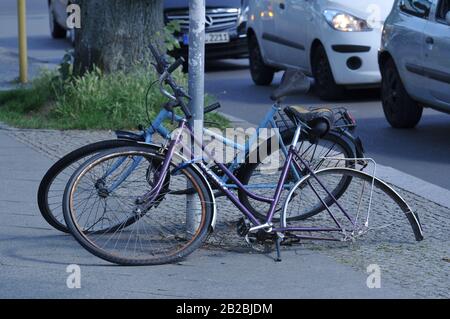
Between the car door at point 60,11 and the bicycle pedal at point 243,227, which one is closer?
the bicycle pedal at point 243,227

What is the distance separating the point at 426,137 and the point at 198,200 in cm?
512

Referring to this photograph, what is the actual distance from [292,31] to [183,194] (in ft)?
27.0

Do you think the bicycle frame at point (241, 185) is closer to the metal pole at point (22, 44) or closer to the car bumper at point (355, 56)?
the car bumper at point (355, 56)

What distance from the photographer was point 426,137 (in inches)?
458

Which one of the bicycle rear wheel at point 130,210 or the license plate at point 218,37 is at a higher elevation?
the bicycle rear wheel at point 130,210

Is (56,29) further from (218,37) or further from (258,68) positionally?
(258,68)

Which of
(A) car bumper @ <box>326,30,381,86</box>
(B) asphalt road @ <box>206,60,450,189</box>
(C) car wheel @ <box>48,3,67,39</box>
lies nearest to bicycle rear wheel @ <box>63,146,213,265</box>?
(B) asphalt road @ <box>206,60,450,189</box>

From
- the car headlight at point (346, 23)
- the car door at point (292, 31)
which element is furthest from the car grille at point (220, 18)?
the car headlight at point (346, 23)

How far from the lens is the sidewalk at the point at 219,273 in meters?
6.14

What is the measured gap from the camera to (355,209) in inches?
309

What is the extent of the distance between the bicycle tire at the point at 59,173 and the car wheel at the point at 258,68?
920 cm

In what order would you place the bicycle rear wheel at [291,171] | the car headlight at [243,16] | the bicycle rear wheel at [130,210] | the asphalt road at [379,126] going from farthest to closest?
the car headlight at [243,16] < the asphalt road at [379,126] < the bicycle rear wheel at [291,171] < the bicycle rear wheel at [130,210]

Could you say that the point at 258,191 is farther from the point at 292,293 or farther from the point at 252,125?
the point at 252,125

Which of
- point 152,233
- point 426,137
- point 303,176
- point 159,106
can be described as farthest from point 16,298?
point 426,137
